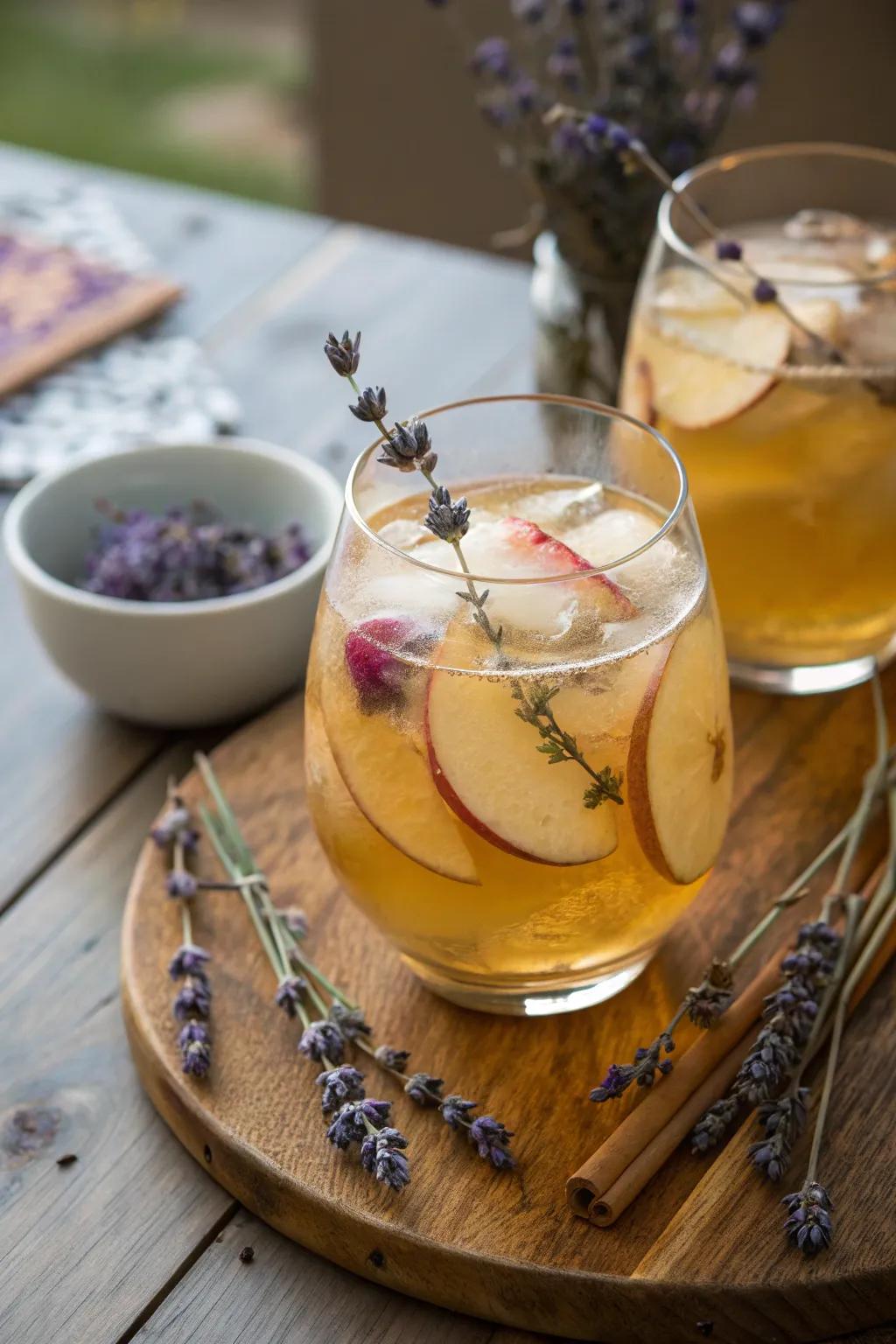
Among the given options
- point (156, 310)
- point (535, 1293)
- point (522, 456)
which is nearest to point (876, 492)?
point (522, 456)

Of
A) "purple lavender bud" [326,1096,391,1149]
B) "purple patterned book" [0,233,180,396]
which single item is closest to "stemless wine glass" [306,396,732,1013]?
"purple lavender bud" [326,1096,391,1149]

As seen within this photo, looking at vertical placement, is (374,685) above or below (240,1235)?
above

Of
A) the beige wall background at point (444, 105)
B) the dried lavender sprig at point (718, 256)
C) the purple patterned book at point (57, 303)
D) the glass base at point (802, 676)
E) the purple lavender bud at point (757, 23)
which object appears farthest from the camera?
the beige wall background at point (444, 105)

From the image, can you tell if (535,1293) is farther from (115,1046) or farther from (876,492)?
(876,492)

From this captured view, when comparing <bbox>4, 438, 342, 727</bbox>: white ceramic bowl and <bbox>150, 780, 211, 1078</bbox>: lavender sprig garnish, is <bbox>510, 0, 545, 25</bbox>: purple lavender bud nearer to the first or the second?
<bbox>4, 438, 342, 727</bbox>: white ceramic bowl

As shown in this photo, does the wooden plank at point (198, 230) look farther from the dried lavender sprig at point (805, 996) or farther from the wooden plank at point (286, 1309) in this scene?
the wooden plank at point (286, 1309)

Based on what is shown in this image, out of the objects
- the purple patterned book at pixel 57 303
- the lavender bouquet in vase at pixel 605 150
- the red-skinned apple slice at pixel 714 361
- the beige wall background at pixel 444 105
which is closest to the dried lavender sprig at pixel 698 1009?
the red-skinned apple slice at pixel 714 361

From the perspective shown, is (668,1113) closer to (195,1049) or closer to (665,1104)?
(665,1104)
